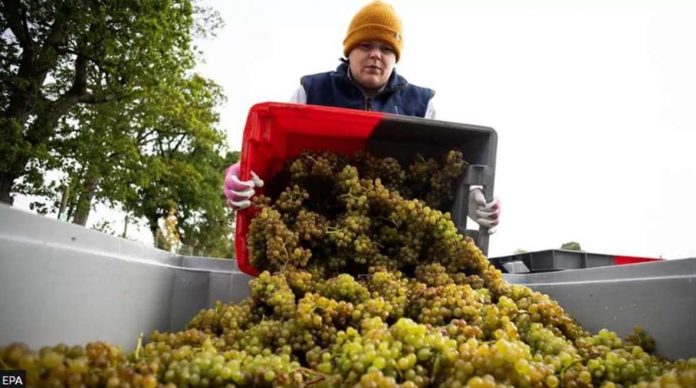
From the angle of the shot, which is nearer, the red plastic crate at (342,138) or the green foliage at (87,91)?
the red plastic crate at (342,138)

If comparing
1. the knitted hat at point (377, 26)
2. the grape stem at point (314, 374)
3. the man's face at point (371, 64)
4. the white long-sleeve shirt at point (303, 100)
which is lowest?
the grape stem at point (314, 374)

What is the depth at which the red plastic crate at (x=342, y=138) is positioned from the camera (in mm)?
2586

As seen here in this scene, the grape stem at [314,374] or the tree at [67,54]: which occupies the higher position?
the tree at [67,54]

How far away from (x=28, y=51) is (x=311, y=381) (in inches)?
682

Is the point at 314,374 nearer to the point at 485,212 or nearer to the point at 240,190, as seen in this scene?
the point at 240,190

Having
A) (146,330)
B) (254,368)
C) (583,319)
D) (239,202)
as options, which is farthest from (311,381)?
(583,319)

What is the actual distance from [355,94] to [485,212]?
5.65ft

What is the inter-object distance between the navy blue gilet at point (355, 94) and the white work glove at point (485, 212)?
1435 mm

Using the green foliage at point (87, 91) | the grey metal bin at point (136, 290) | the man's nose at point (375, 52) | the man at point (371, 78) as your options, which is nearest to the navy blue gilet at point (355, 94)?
the man at point (371, 78)

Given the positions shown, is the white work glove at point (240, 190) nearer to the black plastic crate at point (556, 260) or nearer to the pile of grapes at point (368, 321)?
the pile of grapes at point (368, 321)

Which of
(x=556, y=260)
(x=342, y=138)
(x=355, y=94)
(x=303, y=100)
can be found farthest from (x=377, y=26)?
(x=556, y=260)

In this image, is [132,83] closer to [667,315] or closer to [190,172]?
[190,172]

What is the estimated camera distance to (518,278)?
10.2ft

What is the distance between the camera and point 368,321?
5.73 feet
